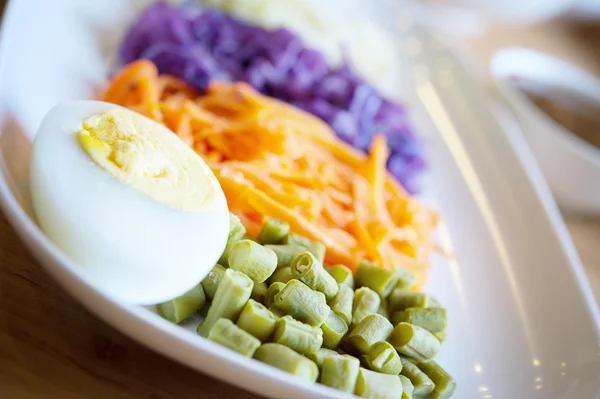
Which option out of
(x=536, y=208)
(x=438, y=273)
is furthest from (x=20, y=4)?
(x=536, y=208)

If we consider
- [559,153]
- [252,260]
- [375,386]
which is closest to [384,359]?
[375,386]

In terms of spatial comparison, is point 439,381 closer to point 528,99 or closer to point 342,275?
point 342,275

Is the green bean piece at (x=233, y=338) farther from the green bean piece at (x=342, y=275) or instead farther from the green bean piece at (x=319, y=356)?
the green bean piece at (x=342, y=275)

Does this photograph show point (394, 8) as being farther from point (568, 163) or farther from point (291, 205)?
point (291, 205)

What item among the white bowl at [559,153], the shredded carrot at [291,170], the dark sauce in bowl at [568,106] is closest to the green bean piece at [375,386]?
the shredded carrot at [291,170]

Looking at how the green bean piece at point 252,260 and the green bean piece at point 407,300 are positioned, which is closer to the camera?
the green bean piece at point 252,260
